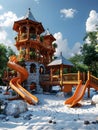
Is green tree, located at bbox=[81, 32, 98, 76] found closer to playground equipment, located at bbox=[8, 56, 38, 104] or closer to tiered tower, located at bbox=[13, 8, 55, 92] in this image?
tiered tower, located at bbox=[13, 8, 55, 92]

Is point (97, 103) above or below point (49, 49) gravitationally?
below

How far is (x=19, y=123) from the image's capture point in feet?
52.0

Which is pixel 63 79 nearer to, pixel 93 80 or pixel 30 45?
pixel 93 80

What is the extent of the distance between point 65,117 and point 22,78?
1402cm

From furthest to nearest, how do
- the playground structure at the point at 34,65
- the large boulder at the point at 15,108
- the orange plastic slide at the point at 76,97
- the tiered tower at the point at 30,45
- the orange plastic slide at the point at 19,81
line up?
1. the tiered tower at the point at 30,45
2. the playground structure at the point at 34,65
3. the orange plastic slide at the point at 19,81
4. the orange plastic slide at the point at 76,97
5. the large boulder at the point at 15,108

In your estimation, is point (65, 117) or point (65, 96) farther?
point (65, 96)

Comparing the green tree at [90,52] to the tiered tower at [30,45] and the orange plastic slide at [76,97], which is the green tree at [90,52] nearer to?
the tiered tower at [30,45]

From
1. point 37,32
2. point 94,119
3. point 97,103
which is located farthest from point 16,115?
point 37,32

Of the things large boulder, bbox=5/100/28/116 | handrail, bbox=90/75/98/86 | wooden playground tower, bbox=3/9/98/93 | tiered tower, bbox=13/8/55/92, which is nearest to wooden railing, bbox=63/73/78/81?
wooden playground tower, bbox=3/9/98/93

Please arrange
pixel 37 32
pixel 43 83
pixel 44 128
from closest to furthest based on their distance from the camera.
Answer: pixel 44 128
pixel 43 83
pixel 37 32

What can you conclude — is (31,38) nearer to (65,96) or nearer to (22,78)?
(22,78)

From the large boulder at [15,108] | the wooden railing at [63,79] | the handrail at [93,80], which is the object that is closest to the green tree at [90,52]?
the wooden railing at [63,79]

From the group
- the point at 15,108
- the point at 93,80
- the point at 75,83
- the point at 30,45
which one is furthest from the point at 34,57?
the point at 15,108

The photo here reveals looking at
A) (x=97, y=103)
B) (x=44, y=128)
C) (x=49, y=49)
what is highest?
(x=49, y=49)
